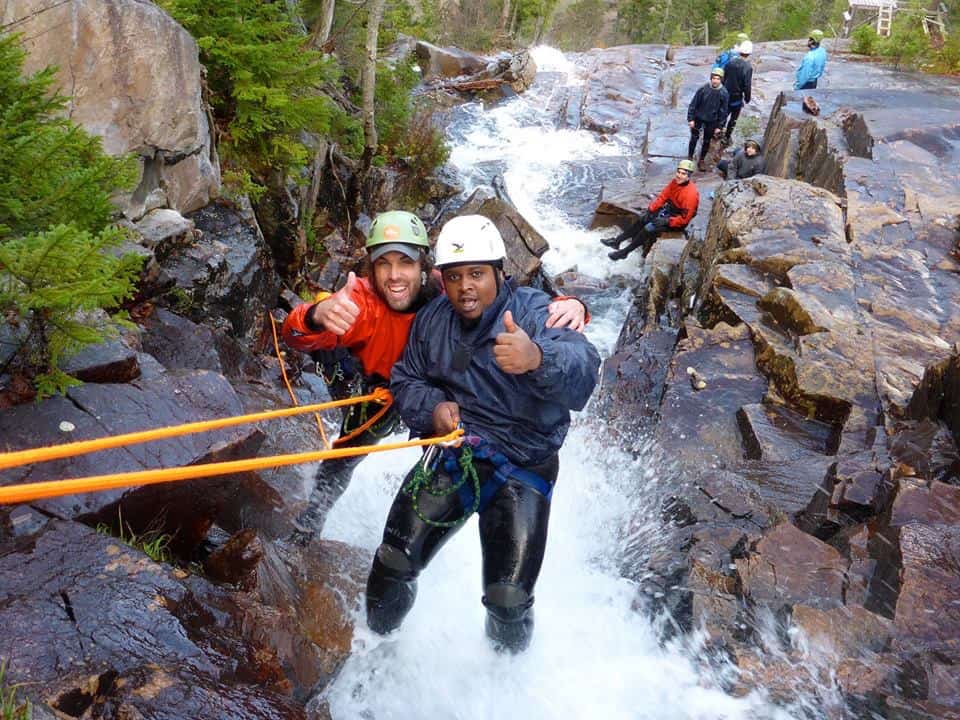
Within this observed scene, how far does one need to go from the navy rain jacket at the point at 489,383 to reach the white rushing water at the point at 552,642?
148cm

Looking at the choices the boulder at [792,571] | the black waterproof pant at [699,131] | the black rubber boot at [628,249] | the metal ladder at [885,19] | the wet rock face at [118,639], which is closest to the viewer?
the wet rock face at [118,639]

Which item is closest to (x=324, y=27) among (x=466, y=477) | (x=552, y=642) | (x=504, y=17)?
(x=466, y=477)

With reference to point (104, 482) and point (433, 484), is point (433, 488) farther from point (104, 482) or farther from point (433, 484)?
point (104, 482)

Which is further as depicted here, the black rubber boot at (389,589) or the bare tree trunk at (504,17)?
the bare tree trunk at (504,17)

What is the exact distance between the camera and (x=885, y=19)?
95.2ft

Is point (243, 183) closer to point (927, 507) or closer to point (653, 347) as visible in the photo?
point (653, 347)

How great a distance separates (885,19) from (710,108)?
1951 centimetres

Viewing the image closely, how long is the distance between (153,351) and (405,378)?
3.11 meters

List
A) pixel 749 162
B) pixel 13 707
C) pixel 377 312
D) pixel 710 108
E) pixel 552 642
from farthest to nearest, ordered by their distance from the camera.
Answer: pixel 710 108 → pixel 749 162 → pixel 552 642 → pixel 377 312 → pixel 13 707

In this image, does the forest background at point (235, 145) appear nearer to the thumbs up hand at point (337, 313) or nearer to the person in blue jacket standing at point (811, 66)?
the thumbs up hand at point (337, 313)

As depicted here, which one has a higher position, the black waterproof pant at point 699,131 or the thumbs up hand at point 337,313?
the thumbs up hand at point 337,313

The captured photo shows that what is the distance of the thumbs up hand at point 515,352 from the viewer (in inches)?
126

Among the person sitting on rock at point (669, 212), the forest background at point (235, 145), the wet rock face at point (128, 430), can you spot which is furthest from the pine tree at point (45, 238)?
the person sitting on rock at point (669, 212)

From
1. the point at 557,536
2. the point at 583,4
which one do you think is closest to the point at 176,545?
the point at 557,536
